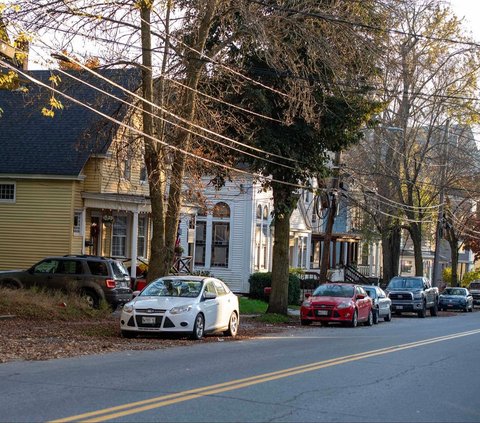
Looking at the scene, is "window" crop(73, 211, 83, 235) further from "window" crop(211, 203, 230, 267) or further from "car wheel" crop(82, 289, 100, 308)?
"window" crop(211, 203, 230, 267)

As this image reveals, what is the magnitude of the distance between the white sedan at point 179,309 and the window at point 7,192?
50.1 ft

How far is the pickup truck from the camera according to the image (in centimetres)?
3956

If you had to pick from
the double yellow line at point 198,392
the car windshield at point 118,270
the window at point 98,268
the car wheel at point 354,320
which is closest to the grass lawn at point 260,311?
the car wheel at point 354,320

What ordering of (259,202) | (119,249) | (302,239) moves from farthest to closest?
(302,239) < (259,202) < (119,249)

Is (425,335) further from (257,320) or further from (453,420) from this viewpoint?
(453,420)

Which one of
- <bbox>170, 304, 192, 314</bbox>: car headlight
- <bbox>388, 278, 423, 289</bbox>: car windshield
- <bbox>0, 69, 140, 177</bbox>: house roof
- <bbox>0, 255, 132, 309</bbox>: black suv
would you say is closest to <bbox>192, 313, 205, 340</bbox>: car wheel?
<bbox>170, 304, 192, 314</bbox>: car headlight

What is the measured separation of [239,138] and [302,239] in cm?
2542

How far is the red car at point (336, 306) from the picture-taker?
28297mm

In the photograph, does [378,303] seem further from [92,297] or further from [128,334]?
[128,334]

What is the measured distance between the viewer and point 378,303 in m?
32.6

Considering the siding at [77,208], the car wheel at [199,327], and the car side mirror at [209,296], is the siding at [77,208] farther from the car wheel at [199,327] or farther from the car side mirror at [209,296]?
the car wheel at [199,327]

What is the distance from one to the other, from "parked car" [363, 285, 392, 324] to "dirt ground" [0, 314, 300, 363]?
865 cm

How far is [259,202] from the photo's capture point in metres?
45.7

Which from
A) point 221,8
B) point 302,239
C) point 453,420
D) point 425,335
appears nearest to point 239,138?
point 221,8
